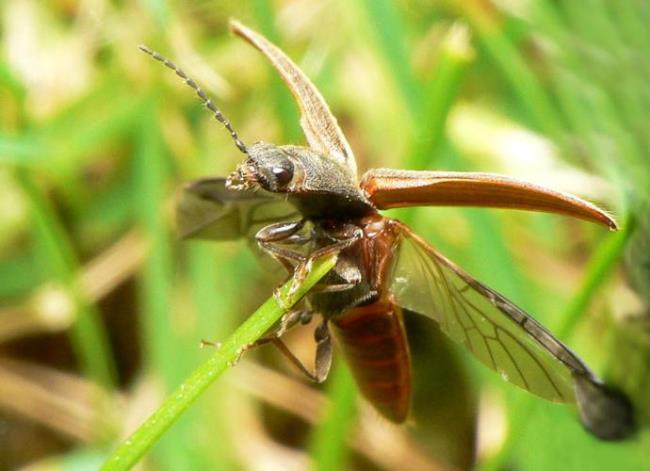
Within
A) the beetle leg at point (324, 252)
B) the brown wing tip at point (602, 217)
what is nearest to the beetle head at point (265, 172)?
the beetle leg at point (324, 252)

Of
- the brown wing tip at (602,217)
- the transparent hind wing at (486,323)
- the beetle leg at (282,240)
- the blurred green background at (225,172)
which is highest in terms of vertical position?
the brown wing tip at (602,217)

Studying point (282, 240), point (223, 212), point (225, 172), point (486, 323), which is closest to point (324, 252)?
point (282, 240)

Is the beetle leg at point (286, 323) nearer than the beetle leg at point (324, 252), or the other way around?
the beetle leg at point (324, 252)

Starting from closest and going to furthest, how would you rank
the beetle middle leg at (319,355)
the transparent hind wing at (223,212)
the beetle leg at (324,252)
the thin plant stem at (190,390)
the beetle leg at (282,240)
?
the thin plant stem at (190,390)
the beetle leg at (324,252)
the beetle leg at (282,240)
the beetle middle leg at (319,355)
the transparent hind wing at (223,212)

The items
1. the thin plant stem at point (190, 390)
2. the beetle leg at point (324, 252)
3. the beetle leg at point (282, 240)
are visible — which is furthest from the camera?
the beetle leg at point (282, 240)

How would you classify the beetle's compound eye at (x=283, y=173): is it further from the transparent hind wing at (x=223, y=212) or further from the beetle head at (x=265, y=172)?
the transparent hind wing at (x=223, y=212)

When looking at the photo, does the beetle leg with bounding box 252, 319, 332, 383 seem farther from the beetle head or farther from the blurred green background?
the blurred green background
